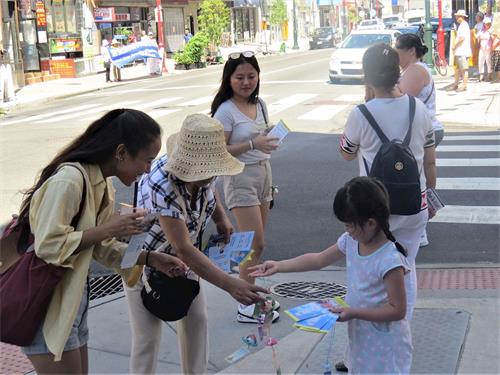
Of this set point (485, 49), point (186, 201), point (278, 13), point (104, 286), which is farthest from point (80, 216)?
point (278, 13)

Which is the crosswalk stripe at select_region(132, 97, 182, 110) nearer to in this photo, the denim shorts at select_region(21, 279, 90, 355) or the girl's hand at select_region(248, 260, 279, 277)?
the girl's hand at select_region(248, 260, 279, 277)

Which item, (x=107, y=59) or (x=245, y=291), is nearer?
(x=245, y=291)

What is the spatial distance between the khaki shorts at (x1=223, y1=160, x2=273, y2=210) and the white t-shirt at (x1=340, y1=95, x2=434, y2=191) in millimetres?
885

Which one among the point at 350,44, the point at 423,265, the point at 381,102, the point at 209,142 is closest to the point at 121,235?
the point at 209,142

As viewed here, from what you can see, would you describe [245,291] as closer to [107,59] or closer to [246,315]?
[246,315]

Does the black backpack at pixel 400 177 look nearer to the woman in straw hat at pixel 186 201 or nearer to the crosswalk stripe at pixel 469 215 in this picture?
the woman in straw hat at pixel 186 201

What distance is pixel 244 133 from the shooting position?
5.06 m

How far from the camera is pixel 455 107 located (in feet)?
56.1

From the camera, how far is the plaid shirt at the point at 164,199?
345cm

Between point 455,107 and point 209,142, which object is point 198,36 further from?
point 209,142

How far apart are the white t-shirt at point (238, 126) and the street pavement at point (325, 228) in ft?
3.97

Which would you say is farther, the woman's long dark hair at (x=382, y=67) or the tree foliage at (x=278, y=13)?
the tree foliage at (x=278, y=13)

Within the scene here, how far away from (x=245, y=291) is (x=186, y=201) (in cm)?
50

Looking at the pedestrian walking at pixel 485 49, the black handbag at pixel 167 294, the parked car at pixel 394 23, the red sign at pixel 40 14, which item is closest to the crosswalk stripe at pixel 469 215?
the black handbag at pixel 167 294
